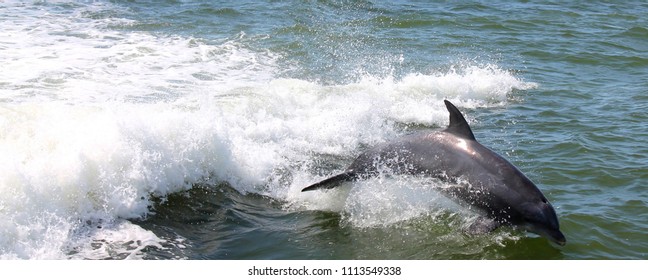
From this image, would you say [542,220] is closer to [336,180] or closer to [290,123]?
[336,180]

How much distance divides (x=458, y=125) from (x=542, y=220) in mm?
1383

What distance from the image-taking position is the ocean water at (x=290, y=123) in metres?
7.70

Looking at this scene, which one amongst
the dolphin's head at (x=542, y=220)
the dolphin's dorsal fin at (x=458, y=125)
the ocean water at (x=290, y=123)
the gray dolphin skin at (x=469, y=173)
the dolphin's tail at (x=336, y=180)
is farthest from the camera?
the dolphin's tail at (x=336, y=180)

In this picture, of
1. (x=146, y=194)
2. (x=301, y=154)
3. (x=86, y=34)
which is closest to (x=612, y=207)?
(x=301, y=154)

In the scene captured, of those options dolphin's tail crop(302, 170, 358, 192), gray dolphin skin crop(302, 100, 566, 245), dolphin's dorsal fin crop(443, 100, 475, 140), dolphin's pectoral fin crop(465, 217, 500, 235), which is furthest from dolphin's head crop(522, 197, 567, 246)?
dolphin's tail crop(302, 170, 358, 192)

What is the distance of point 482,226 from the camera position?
743cm

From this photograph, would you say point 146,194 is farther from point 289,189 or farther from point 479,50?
point 479,50

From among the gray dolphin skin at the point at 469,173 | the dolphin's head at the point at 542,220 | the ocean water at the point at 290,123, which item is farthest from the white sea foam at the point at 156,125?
the dolphin's head at the point at 542,220

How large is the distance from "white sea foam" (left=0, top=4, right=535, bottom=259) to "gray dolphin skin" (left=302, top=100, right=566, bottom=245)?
386mm

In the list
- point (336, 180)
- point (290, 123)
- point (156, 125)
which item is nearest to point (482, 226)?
point (336, 180)

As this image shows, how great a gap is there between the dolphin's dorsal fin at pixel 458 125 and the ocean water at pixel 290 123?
31.9 inches

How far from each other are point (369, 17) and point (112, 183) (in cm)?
1466

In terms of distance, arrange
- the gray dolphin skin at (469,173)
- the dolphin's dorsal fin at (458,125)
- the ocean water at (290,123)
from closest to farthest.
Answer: the gray dolphin skin at (469,173)
the ocean water at (290,123)
the dolphin's dorsal fin at (458,125)

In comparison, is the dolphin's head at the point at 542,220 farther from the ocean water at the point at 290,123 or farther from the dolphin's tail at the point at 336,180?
the dolphin's tail at the point at 336,180
